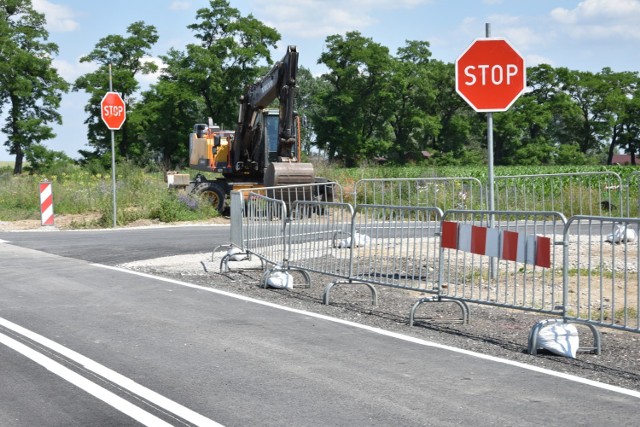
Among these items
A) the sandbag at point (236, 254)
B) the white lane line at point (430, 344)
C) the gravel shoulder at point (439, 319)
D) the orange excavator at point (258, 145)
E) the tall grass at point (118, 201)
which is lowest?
the gravel shoulder at point (439, 319)

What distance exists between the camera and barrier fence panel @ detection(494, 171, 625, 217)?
52.9 ft

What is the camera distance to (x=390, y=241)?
11.3 meters

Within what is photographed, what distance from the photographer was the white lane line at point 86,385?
552 cm

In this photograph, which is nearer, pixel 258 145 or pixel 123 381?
pixel 123 381

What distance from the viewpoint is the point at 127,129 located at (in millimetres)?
70188

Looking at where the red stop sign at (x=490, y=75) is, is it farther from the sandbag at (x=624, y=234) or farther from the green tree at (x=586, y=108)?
the green tree at (x=586, y=108)

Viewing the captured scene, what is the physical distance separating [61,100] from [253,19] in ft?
56.7

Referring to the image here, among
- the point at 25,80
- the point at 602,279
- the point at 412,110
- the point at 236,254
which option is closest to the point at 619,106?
the point at 412,110

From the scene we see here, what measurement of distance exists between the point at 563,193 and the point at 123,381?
12.5 metres

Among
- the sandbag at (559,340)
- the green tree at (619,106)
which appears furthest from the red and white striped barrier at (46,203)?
the green tree at (619,106)

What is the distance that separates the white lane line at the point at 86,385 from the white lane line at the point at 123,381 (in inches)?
6.2

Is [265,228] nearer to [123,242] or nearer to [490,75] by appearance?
[490,75]

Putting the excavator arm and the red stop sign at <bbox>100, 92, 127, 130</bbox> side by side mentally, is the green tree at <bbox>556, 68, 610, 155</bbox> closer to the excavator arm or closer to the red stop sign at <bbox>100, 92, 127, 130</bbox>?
the excavator arm

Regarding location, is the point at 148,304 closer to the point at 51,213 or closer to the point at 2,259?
the point at 2,259
